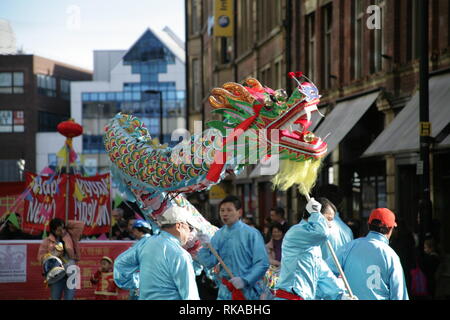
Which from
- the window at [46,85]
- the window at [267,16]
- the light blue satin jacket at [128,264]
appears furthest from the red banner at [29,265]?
the window at [46,85]

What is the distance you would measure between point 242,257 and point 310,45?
1805 centimetres

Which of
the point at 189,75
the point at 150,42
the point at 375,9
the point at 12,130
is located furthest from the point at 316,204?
the point at 150,42

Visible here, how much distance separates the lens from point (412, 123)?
17859mm

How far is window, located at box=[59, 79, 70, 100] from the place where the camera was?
266 ft

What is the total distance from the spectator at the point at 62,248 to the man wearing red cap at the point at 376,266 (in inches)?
210

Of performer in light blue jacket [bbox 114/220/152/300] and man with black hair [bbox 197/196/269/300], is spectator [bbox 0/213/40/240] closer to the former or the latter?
man with black hair [bbox 197/196/269/300]

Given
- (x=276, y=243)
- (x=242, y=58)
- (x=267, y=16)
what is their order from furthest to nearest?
(x=242, y=58) → (x=267, y=16) → (x=276, y=243)

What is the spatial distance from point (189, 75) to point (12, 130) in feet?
93.4

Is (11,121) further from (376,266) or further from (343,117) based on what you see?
(376,266)

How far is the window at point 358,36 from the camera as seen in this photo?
22311mm

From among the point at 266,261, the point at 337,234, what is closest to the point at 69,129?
the point at 266,261

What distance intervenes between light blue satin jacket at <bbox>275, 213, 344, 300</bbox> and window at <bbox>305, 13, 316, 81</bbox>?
18487 millimetres

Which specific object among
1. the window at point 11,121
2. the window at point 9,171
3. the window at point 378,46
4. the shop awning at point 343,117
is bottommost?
the window at point 9,171

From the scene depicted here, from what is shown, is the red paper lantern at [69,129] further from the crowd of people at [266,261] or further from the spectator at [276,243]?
the crowd of people at [266,261]
